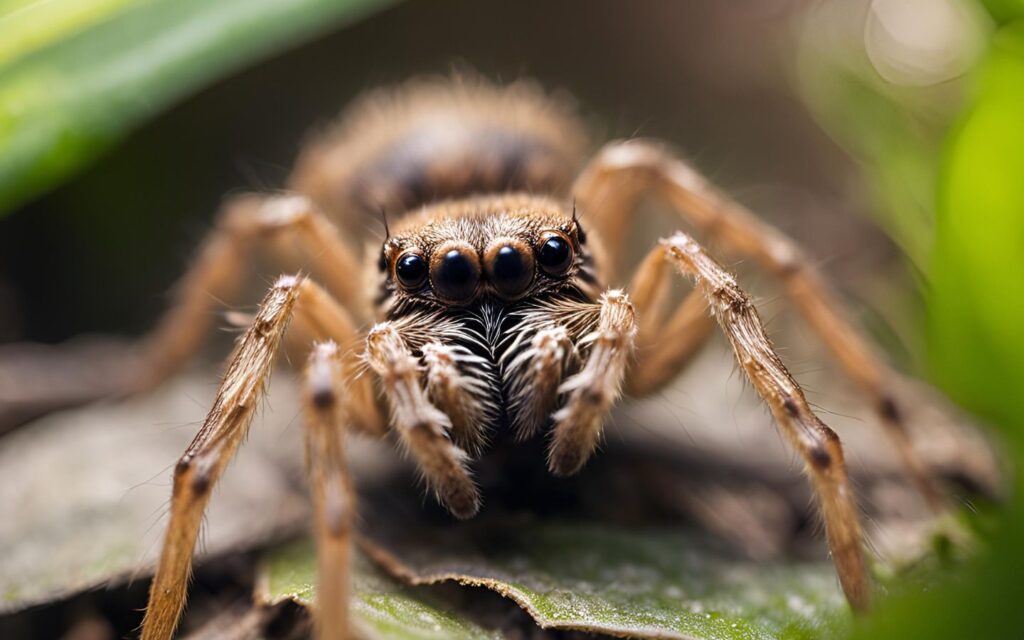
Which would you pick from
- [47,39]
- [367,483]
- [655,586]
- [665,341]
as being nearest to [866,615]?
[655,586]

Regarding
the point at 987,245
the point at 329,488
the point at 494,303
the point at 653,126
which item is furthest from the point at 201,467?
the point at 653,126

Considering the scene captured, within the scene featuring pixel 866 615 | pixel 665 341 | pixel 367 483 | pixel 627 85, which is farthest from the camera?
pixel 627 85

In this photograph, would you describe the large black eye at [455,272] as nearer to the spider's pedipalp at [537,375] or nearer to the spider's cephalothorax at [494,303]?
the spider's cephalothorax at [494,303]

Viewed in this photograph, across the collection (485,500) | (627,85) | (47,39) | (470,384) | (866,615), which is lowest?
(866,615)

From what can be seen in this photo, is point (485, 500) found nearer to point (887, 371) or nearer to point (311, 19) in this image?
point (887, 371)

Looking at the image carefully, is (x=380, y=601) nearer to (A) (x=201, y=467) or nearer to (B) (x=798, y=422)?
(A) (x=201, y=467)

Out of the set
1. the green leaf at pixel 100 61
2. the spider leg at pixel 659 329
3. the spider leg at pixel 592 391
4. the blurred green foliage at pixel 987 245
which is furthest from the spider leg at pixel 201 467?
the blurred green foliage at pixel 987 245

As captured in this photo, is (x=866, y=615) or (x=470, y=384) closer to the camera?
(x=866, y=615)

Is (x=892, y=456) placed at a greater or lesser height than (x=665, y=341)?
lesser
